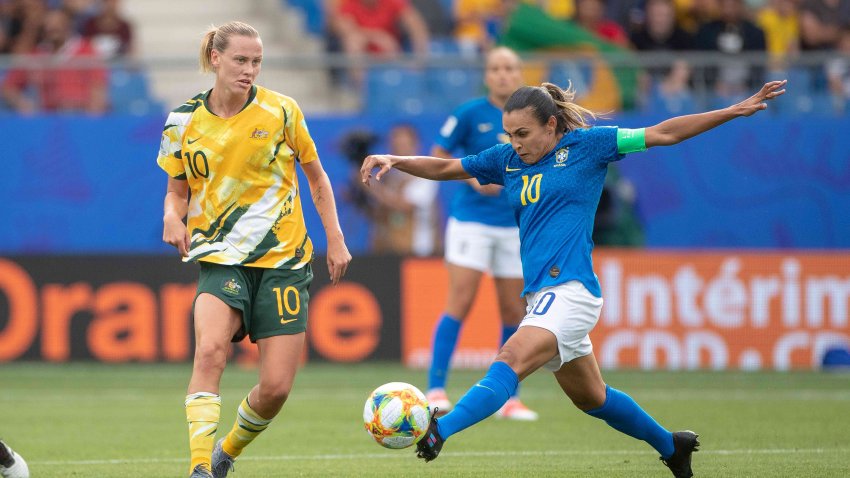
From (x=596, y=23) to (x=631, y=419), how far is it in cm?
1129

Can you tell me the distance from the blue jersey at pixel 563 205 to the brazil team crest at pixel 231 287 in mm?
1435

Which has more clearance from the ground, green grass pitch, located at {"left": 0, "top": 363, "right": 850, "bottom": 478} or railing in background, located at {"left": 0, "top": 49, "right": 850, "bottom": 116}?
railing in background, located at {"left": 0, "top": 49, "right": 850, "bottom": 116}

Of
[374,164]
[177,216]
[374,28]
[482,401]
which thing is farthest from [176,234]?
[374,28]

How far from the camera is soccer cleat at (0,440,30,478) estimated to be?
6.65 m

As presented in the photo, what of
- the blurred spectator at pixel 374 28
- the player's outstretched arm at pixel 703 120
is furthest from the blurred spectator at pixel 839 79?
the player's outstretched arm at pixel 703 120

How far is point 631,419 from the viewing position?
21.8 feet

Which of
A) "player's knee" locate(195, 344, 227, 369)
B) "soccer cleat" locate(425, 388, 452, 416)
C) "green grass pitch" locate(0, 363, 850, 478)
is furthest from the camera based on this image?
"soccer cleat" locate(425, 388, 452, 416)

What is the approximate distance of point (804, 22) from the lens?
1745cm

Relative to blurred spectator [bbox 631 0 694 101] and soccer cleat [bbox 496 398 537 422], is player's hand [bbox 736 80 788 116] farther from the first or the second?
blurred spectator [bbox 631 0 694 101]

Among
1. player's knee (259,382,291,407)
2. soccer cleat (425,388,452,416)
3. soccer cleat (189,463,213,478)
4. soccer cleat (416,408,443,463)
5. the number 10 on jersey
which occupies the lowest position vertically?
soccer cleat (425,388,452,416)

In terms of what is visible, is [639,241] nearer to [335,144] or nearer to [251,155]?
[335,144]

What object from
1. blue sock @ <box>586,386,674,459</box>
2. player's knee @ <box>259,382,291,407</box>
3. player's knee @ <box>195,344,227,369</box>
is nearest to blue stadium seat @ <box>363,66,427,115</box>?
blue sock @ <box>586,386,674,459</box>

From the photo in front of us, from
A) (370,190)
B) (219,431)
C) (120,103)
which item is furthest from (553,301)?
(120,103)

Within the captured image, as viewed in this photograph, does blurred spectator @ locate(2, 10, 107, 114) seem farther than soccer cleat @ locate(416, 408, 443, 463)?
Yes
